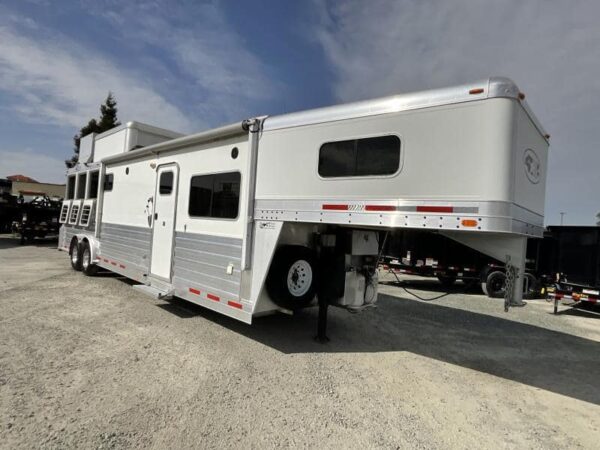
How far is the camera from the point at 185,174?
591 centimetres

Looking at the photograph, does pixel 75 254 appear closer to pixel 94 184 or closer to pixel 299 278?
pixel 94 184

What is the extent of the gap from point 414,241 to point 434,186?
840 centimetres

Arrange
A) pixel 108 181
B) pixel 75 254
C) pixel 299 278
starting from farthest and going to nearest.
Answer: pixel 75 254
pixel 108 181
pixel 299 278

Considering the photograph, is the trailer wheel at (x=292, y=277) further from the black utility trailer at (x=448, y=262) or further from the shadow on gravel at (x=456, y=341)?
the black utility trailer at (x=448, y=262)

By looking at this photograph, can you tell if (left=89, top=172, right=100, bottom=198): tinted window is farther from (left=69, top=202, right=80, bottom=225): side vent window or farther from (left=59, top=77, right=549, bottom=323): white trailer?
(left=59, top=77, right=549, bottom=323): white trailer

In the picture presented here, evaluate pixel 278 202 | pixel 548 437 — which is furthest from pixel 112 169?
pixel 548 437

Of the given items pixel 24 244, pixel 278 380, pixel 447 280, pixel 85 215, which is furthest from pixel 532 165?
pixel 24 244

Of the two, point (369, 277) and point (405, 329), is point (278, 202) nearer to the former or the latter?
point (369, 277)

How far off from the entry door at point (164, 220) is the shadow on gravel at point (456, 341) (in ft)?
2.46

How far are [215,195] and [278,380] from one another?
8.65 feet

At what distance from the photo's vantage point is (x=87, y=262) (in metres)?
8.82

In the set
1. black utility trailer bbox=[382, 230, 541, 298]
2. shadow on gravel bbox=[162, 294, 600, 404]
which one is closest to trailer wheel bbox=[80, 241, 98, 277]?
shadow on gravel bbox=[162, 294, 600, 404]

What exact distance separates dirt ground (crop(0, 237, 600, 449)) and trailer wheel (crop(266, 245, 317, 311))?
619 mm

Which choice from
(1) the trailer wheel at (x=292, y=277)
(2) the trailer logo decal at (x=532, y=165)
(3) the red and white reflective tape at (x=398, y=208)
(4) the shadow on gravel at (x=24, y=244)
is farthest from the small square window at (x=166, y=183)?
(4) the shadow on gravel at (x=24, y=244)
